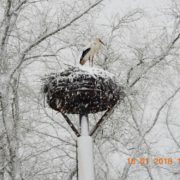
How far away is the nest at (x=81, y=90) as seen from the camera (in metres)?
6.09

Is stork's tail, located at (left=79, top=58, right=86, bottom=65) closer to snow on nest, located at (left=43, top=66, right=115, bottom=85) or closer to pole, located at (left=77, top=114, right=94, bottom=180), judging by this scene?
snow on nest, located at (left=43, top=66, right=115, bottom=85)

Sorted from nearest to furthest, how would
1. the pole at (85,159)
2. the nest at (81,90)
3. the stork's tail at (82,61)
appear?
the pole at (85,159), the nest at (81,90), the stork's tail at (82,61)

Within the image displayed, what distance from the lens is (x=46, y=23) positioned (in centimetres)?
869

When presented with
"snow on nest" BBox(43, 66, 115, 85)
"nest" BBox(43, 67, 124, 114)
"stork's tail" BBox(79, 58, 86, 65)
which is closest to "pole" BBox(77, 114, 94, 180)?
"nest" BBox(43, 67, 124, 114)

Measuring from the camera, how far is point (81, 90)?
19.8ft

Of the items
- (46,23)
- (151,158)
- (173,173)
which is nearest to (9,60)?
(46,23)

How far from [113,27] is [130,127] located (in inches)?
114

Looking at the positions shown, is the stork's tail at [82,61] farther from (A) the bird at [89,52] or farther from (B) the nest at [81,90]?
(B) the nest at [81,90]

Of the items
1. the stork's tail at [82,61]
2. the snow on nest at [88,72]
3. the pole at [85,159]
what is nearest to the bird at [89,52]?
the stork's tail at [82,61]

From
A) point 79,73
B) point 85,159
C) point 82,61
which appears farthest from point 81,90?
point 85,159

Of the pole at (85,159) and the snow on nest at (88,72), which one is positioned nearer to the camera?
the pole at (85,159)

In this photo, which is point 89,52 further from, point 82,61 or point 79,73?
point 79,73

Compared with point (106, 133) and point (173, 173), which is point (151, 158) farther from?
point (173, 173)

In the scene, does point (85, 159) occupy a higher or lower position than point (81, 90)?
lower
